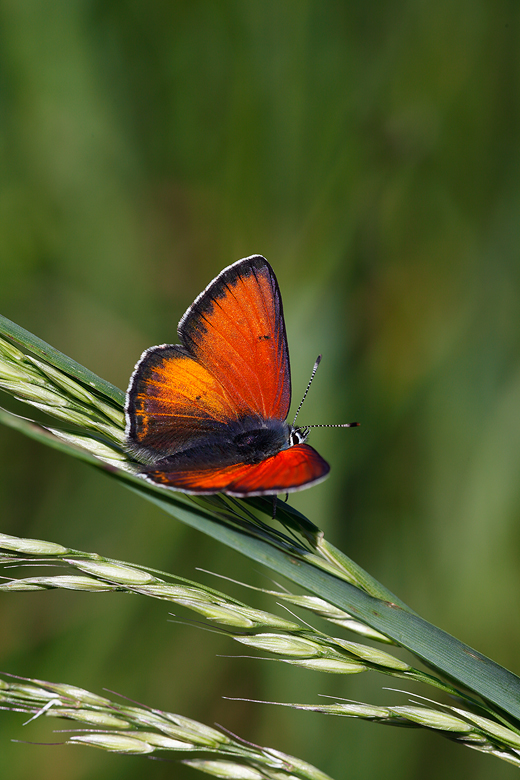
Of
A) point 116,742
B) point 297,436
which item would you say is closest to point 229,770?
point 116,742

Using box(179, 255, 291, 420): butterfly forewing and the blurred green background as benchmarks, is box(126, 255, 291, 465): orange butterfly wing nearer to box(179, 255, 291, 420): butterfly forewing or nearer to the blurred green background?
box(179, 255, 291, 420): butterfly forewing

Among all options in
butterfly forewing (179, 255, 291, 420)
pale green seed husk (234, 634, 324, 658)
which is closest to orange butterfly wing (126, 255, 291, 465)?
butterfly forewing (179, 255, 291, 420)

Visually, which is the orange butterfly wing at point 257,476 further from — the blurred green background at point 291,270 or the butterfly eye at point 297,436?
the blurred green background at point 291,270

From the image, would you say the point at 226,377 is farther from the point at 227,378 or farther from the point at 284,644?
the point at 284,644

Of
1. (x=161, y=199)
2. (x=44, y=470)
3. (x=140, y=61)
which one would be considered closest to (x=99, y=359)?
(x=44, y=470)

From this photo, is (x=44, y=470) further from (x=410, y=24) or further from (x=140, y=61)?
(x=410, y=24)

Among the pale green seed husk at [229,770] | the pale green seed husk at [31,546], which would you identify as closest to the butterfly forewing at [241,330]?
the pale green seed husk at [31,546]
